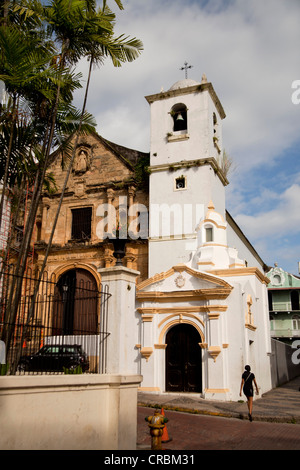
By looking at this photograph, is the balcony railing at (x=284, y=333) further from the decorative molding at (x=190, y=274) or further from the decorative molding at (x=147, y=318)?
the decorative molding at (x=147, y=318)

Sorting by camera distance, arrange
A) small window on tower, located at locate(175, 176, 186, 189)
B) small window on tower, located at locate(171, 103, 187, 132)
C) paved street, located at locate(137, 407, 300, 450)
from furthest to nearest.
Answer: small window on tower, located at locate(171, 103, 187, 132), small window on tower, located at locate(175, 176, 186, 189), paved street, located at locate(137, 407, 300, 450)

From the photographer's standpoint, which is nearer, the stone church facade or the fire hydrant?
the fire hydrant

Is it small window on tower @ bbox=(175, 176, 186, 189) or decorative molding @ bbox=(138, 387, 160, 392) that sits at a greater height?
small window on tower @ bbox=(175, 176, 186, 189)

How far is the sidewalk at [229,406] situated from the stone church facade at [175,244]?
66 cm

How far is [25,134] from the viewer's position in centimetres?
1012

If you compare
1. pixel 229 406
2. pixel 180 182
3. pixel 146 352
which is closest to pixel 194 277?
pixel 146 352

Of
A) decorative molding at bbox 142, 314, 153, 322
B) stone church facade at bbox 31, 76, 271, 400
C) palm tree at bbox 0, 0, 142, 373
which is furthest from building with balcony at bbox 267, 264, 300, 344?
palm tree at bbox 0, 0, 142, 373

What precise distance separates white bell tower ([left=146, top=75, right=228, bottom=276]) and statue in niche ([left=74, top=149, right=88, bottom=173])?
4127 millimetres

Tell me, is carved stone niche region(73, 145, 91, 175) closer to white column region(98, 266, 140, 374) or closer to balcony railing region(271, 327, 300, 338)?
white column region(98, 266, 140, 374)

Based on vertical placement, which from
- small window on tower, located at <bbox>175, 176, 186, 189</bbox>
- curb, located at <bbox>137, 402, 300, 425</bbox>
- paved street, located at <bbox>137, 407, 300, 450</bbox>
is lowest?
paved street, located at <bbox>137, 407, 300, 450</bbox>

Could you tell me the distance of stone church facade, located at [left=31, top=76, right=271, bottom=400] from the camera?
1548 centimetres

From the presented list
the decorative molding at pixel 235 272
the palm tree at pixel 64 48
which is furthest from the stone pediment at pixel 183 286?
the palm tree at pixel 64 48

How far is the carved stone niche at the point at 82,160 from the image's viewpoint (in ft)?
78.4
